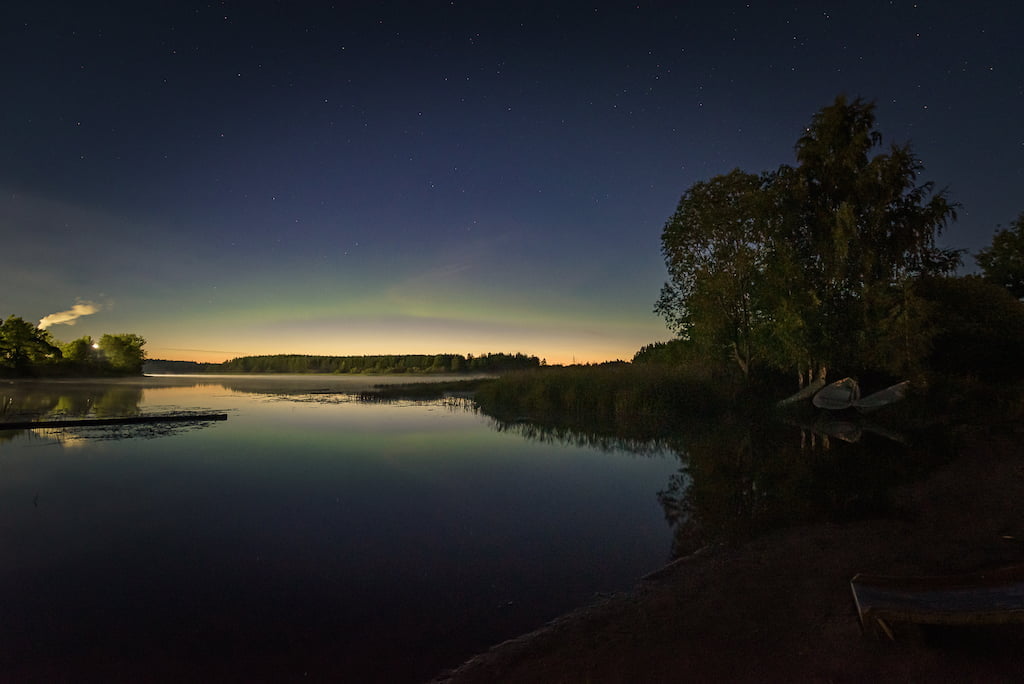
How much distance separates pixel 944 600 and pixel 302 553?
7506mm

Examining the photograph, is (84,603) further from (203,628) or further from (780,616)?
(780,616)

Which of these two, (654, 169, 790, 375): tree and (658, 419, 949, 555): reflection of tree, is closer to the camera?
(658, 419, 949, 555): reflection of tree

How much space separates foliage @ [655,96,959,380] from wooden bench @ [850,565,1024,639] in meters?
20.9

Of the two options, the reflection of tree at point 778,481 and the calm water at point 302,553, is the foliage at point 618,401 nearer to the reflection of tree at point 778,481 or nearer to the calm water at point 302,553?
the reflection of tree at point 778,481

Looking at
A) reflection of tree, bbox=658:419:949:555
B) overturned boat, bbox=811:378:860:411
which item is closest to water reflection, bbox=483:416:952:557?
reflection of tree, bbox=658:419:949:555

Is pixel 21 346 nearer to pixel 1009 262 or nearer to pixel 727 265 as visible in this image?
pixel 727 265

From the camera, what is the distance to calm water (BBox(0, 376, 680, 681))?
458 centimetres

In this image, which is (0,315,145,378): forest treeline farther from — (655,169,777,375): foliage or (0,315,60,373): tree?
(655,169,777,375): foliage

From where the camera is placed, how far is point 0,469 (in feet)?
40.0

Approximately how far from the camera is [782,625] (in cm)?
440

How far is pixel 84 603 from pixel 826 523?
33.7 ft

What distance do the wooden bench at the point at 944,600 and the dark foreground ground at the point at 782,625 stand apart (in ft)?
0.84

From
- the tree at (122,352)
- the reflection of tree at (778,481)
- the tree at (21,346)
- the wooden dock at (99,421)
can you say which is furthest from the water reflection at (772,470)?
the tree at (122,352)

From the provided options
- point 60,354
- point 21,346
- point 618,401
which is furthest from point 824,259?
point 60,354
